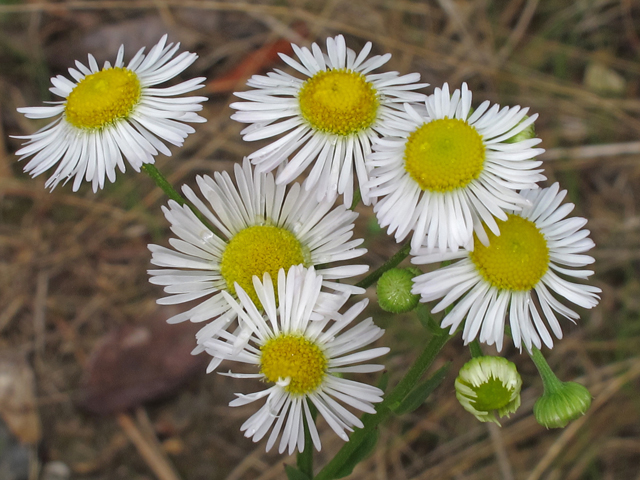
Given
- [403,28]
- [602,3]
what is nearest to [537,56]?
[602,3]

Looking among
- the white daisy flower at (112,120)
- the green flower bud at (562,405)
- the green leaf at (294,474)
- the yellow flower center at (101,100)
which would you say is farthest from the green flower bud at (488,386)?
the yellow flower center at (101,100)

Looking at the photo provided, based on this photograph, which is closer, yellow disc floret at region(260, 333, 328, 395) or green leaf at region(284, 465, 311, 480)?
yellow disc floret at region(260, 333, 328, 395)

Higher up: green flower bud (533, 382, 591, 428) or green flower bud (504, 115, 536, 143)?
green flower bud (504, 115, 536, 143)

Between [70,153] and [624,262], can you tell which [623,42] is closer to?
[624,262]

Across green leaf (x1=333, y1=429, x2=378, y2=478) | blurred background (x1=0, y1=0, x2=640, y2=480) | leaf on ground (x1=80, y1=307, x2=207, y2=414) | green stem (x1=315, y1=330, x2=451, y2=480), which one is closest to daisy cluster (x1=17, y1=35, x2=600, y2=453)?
green stem (x1=315, y1=330, x2=451, y2=480)

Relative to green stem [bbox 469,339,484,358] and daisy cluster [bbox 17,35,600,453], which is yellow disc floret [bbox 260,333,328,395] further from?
green stem [bbox 469,339,484,358]

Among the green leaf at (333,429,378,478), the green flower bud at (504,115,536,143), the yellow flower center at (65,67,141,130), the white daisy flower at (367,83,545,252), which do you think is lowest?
the green leaf at (333,429,378,478)

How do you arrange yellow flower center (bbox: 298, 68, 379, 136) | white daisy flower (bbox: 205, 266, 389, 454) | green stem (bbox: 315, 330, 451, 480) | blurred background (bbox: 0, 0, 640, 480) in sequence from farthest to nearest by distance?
blurred background (bbox: 0, 0, 640, 480)
yellow flower center (bbox: 298, 68, 379, 136)
green stem (bbox: 315, 330, 451, 480)
white daisy flower (bbox: 205, 266, 389, 454)
